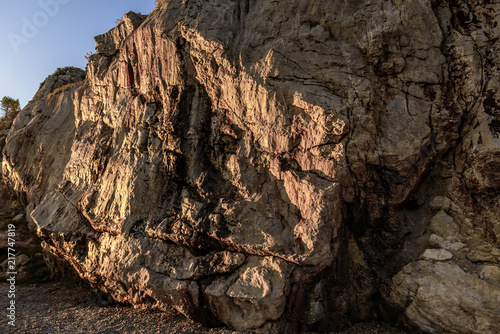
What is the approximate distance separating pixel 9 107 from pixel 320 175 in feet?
138

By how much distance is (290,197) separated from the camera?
1118cm

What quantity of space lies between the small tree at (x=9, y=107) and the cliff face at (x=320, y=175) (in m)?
31.7

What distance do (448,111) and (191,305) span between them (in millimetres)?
12257

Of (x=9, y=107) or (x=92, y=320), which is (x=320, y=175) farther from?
(x=9, y=107)

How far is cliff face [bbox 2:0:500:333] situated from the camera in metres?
10.2

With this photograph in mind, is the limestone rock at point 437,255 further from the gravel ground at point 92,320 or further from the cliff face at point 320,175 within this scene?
the gravel ground at point 92,320

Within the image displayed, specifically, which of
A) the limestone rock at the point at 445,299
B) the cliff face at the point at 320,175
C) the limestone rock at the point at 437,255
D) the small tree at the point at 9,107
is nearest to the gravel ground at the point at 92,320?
the cliff face at the point at 320,175

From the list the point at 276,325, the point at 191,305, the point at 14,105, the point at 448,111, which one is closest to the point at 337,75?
the point at 448,111

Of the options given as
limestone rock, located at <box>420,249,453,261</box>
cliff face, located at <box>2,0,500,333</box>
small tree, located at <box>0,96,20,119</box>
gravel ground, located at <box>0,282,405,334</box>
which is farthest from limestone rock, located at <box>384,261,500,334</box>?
small tree, located at <box>0,96,20,119</box>

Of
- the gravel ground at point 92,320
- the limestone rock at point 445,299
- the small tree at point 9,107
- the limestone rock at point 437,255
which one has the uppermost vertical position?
the small tree at point 9,107

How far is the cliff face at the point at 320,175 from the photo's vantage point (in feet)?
33.3

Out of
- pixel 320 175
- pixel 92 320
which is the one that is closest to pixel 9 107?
pixel 92 320

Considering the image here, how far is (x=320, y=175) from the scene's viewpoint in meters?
10.8

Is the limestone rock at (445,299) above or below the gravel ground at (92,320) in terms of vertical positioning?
above
